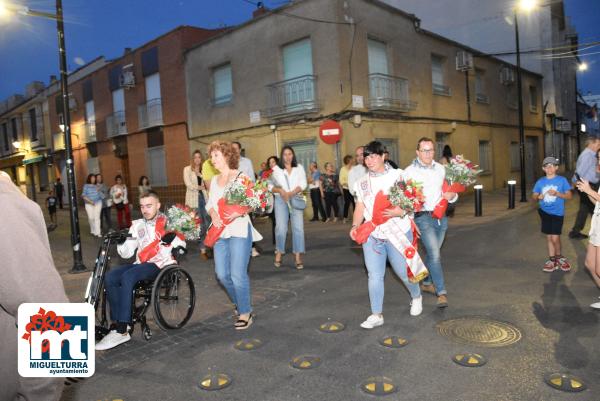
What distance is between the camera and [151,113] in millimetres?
21016

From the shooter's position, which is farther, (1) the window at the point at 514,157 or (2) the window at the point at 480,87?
(1) the window at the point at 514,157

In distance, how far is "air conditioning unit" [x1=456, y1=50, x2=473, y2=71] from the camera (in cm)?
1945

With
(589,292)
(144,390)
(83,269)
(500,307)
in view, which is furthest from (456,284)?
(83,269)

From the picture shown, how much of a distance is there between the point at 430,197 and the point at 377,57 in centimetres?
1242

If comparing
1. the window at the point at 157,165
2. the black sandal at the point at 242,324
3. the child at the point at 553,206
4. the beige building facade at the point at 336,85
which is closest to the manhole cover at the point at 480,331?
the black sandal at the point at 242,324

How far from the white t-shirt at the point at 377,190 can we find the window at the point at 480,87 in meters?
19.3

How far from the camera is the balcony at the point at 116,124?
913 inches

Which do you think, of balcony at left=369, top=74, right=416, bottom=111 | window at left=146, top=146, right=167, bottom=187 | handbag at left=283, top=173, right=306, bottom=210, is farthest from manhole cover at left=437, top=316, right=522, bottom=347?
window at left=146, top=146, right=167, bottom=187

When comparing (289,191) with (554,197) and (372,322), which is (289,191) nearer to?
(372,322)

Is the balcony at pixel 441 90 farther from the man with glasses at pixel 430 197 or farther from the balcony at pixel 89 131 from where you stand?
the balcony at pixel 89 131

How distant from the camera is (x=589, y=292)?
5180 mm

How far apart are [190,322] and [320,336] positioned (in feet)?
5.26

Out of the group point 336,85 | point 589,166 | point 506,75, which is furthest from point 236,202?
point 506,75

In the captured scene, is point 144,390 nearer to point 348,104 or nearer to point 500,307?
point 500,307
